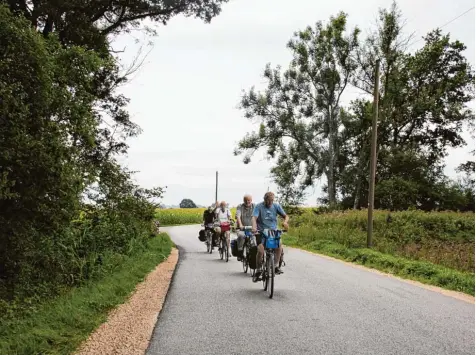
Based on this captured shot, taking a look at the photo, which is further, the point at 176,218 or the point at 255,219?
the point at 176,218

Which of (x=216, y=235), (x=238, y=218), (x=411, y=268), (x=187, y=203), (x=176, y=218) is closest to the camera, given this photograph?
(x=238, y=218)

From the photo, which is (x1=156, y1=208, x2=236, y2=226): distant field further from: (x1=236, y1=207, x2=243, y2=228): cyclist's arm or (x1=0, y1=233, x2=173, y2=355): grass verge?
(x1=0, y1=233, x2=173, y2=355): grass verge

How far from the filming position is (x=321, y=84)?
140ft

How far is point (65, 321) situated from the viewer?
6898 mm

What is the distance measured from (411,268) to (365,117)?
30341 millimetres

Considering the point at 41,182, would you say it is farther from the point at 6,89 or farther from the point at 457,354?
the point at 457,354

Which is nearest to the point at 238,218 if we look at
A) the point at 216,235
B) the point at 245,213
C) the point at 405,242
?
the point at 245,213

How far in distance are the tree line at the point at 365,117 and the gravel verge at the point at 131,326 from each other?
103 ft

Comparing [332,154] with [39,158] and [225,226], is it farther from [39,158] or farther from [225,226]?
[39,158]

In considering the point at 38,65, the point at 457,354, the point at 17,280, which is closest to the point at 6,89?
the point at 38,65

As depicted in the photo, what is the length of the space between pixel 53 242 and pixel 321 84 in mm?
34623

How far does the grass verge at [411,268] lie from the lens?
11594mm

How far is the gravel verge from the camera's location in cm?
564

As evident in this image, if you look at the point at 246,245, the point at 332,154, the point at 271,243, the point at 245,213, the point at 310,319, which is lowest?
the point at 310,319
